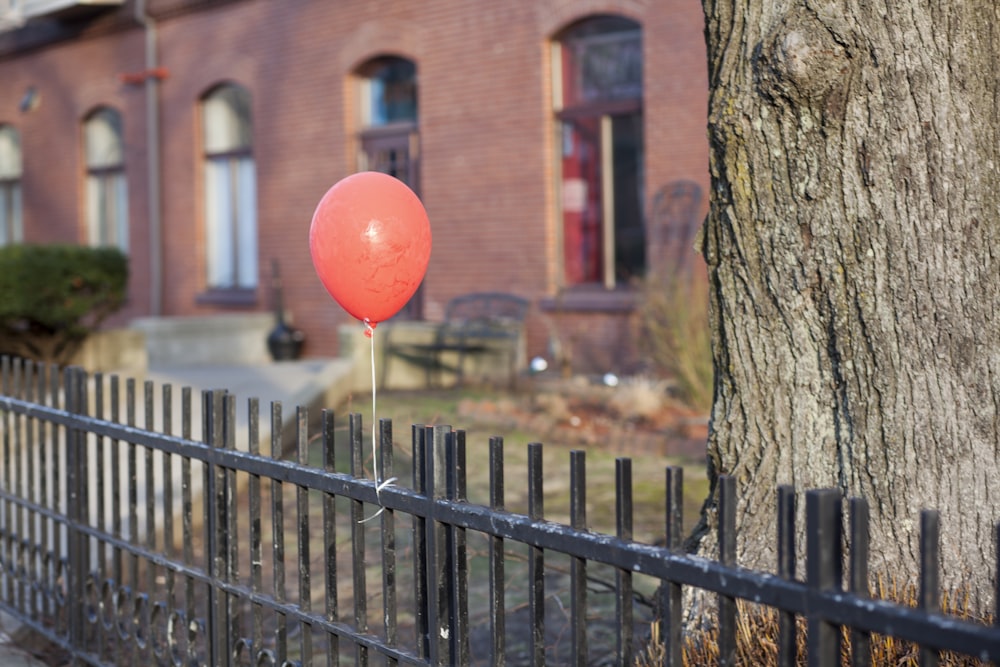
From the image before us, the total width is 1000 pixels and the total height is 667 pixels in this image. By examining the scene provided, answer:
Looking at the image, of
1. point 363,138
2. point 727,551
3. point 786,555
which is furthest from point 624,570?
point 363,138

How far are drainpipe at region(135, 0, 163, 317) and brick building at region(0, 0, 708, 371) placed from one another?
0.03m

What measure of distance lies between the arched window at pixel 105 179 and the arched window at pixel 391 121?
5355 mm

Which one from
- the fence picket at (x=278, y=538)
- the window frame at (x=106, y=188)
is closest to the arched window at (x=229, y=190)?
the window frame at (x=106, y=188)

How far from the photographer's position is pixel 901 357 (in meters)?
3.11

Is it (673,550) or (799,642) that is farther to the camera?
(799,642)

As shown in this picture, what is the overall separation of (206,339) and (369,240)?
36.8 feet

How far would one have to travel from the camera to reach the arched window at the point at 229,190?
15.7 metres

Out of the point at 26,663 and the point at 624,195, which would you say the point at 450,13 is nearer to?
the point at 624,195

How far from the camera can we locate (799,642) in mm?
2928

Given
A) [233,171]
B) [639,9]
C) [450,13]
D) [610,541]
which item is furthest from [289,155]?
[610,541]

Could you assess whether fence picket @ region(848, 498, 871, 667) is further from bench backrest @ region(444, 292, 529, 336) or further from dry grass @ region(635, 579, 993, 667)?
bench backrest @ region(444, 292, 529, 336)

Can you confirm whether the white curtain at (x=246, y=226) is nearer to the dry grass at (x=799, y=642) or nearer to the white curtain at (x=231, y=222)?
the white curtain at (x=231, y=222)

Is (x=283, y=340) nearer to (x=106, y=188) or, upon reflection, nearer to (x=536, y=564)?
(x=106, y=188)

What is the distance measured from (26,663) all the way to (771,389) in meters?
3.11
